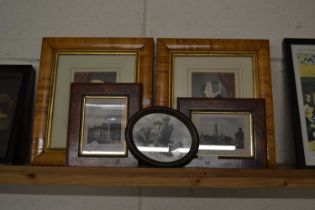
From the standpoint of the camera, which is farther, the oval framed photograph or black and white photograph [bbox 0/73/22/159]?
black and white photograph [bbox 0/73/22/159]

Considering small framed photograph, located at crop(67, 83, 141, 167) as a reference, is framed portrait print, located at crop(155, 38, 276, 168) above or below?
above

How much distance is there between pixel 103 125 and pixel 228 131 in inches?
13.6

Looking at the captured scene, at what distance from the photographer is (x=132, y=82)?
1114 mm

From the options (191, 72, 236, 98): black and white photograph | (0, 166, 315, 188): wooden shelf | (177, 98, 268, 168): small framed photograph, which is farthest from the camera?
(191, 72, 236, 98): black and white photograph

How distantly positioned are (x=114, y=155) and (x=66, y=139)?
6.2 inches

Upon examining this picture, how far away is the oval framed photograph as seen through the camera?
37.4 inches

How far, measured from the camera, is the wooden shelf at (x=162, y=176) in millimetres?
907

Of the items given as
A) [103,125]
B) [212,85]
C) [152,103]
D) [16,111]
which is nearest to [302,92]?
[212,85]

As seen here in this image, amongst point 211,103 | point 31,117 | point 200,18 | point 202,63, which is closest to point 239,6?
point 200,18

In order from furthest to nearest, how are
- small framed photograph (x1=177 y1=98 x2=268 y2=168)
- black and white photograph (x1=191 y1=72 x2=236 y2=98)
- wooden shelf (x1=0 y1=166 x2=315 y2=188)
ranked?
black and white photograph (x1=191 y1=72 x2=236 y2=98)
small framed photograph (x1=177 y1=98 x2=268 y2=168)
wooden shelf (x1=0 y1=166 x2=315 y2=188)

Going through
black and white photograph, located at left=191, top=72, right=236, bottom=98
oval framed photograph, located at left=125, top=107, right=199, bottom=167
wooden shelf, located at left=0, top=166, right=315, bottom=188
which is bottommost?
wooden shelf, located at left=0, top=166, right=315, bottom=188

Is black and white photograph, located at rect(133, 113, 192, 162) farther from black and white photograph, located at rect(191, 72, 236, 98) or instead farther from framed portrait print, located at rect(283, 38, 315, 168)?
framed portrait print, located at rect(283, 38, 315, 168)

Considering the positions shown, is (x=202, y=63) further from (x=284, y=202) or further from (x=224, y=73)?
(x=284, y=202)

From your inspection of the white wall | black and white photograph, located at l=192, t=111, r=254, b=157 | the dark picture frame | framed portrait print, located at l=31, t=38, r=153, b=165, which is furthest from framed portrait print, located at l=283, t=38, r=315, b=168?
the dark picture frame
